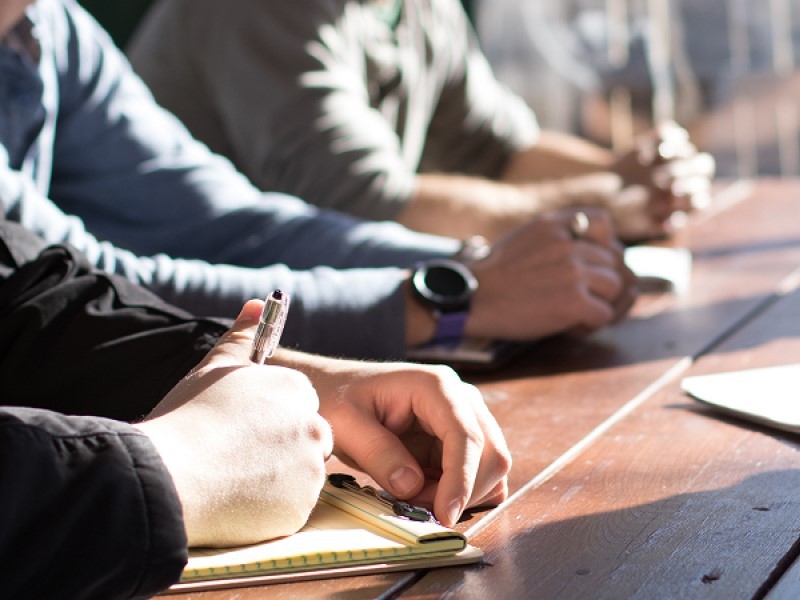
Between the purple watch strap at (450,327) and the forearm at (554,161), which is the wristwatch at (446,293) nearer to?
the purple watch strap at (450,327)

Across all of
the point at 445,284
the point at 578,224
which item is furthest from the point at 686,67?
the point at 445,284

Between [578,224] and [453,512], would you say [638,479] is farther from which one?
[578,224]

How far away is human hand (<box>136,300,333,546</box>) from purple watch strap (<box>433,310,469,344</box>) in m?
0.50

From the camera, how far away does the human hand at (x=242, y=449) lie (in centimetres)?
65

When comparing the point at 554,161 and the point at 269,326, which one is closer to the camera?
the point at 269,326

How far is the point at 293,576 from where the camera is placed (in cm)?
65

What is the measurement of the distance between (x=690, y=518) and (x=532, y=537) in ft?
0.32

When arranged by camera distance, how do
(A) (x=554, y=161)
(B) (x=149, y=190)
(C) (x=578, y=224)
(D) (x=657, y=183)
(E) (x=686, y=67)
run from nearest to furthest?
(C) (x=578, y=224), (B) (x=149, y=190), (D) (x=657, y=183), (A) (x=554, y=161), (E) (x=686, y=67)

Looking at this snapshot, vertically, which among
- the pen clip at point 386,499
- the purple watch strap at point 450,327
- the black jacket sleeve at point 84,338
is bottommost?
the purple watch strap at point 450,327

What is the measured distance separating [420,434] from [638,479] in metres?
0.15

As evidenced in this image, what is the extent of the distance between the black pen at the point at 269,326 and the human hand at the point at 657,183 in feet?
4.04

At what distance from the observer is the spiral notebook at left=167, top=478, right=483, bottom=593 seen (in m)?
0.65

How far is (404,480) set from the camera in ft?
2.49

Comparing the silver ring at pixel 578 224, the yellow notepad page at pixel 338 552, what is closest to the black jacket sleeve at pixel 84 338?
the yellow notepad page at pixel 338 552
